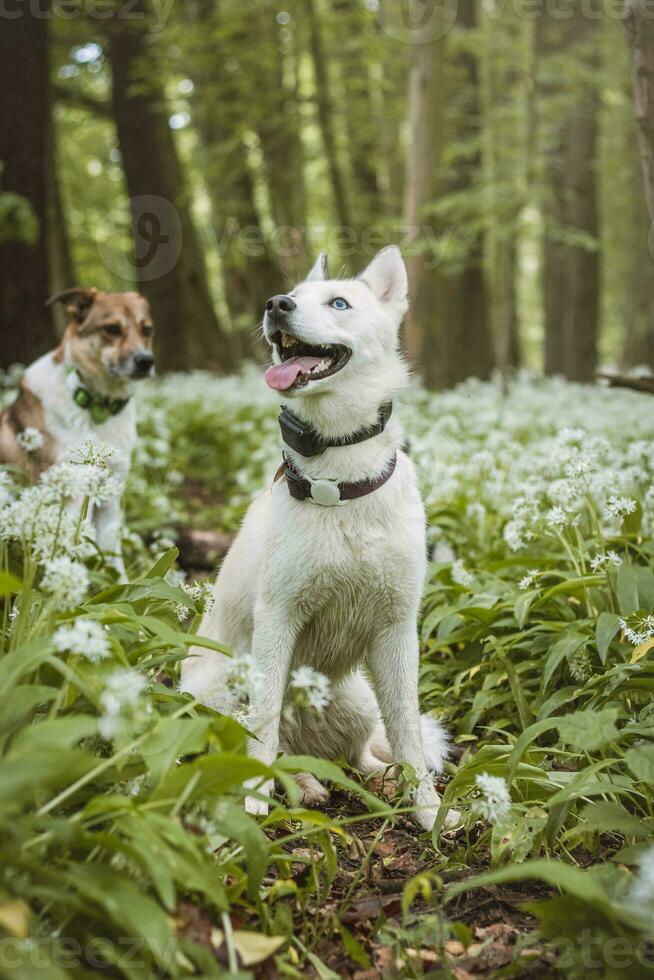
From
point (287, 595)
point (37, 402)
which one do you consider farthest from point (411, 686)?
point (37, 402)

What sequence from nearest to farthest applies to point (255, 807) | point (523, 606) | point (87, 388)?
point (255, 807)
point (523, 606)
point (87, 388)

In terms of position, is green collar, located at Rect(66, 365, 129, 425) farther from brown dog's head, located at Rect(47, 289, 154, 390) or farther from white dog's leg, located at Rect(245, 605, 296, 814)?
white dog's leg, located at Rect(245, 605, 296, 814)

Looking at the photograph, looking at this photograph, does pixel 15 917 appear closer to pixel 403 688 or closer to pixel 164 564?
pixel 164 564

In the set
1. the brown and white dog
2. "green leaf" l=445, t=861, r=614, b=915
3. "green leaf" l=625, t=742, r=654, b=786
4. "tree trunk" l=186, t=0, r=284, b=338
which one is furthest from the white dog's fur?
"tree trunk" l=186, t=0, r=284, b=338

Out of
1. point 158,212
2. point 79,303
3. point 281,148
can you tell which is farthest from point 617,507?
point 158,212

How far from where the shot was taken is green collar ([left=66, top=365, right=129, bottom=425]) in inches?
235

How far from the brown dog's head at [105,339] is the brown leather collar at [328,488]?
306 centimetres

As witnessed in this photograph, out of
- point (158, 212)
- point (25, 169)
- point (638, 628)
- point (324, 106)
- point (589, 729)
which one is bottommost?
point (638, 628)

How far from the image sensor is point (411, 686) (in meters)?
3.58

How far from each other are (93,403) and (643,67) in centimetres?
393

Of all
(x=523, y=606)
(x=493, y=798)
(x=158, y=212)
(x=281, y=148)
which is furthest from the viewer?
(x=158, y=212)

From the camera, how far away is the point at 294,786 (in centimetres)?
213

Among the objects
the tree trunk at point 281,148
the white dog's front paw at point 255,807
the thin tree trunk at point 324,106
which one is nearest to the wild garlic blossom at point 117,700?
the white dog's front paw at point 255,807

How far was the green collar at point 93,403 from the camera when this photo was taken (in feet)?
19.6
